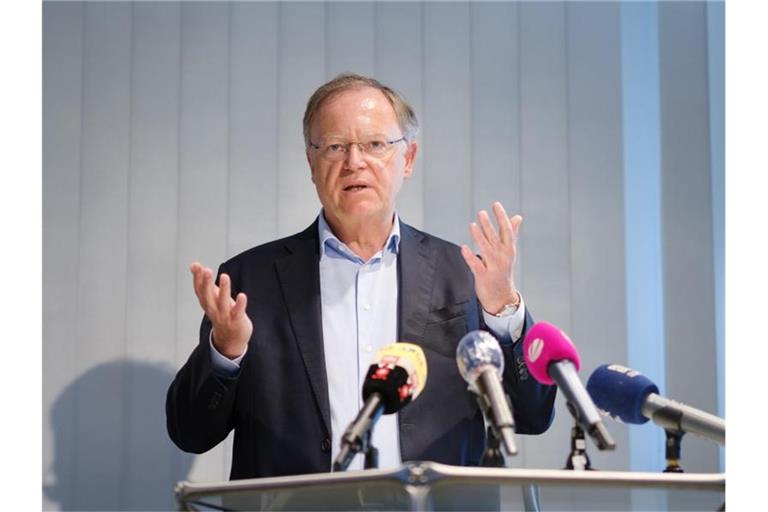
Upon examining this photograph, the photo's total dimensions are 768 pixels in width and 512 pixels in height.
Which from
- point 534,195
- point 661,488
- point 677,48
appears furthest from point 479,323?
point 677,48

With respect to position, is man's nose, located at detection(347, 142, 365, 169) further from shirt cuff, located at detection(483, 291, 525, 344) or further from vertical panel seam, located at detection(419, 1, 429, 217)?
vertical panel seam, located at detection(419, 1, 429, 217)

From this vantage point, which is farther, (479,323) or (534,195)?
(534,195)

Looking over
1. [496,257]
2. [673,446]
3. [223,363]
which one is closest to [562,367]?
[673,446]

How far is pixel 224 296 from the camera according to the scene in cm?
226

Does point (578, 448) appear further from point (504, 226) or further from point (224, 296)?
point (224, 296)

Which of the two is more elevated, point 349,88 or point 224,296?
point 349,88

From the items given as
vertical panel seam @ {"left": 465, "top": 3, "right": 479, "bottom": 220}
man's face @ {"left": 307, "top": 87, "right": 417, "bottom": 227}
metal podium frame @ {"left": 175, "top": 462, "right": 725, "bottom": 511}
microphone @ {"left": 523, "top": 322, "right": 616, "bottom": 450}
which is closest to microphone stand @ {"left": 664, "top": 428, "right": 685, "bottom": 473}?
microphone @ {"left": 523, "top": 322, "right": 616, "bottom": 450}

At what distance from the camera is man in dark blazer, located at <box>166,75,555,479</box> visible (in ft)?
8.40

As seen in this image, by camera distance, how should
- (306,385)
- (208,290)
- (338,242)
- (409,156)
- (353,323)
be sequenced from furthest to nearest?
(409,156), (338,242), (353,323), (306,385), (208,290)

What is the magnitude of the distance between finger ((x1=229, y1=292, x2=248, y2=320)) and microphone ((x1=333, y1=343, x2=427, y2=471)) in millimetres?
522

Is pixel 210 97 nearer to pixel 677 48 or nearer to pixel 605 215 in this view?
pixel 605 215

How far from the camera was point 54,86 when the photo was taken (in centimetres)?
372

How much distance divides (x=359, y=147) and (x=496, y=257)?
0.69 meters

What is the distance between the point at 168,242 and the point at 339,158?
3.62 ft
